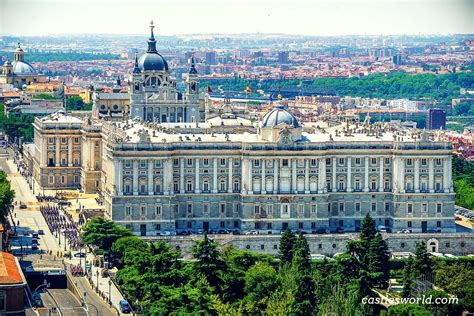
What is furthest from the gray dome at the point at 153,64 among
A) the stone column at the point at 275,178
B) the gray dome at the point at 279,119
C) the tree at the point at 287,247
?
the tree at the point at 287,247

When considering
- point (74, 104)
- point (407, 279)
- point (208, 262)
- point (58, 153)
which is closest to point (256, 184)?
point (208, 262)

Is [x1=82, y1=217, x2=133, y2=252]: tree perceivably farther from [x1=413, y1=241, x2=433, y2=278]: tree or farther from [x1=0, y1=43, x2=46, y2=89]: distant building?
[x1=0, y1=43, x2=46, y2=89]: distant building

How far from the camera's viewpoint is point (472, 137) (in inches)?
5497

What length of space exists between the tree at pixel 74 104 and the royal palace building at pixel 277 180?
5284 cm

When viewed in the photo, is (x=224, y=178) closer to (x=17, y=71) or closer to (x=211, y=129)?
(x=211, y=129)

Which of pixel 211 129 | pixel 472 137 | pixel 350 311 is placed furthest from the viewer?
pixel 472 137

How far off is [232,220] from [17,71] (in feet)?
299

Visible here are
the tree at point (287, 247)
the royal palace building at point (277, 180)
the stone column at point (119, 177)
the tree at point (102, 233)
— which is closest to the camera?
the tree at point (287, 247)

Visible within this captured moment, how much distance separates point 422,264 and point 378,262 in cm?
213

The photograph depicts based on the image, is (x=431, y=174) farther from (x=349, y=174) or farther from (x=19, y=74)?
(x=19, y=74)

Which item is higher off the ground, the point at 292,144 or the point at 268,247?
the point at 292,144

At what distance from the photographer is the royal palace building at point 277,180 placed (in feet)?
273

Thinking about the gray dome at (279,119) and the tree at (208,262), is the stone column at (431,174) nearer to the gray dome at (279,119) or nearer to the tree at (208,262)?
the gray dome at (279,119)

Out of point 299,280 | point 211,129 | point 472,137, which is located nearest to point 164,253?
point 299,280
